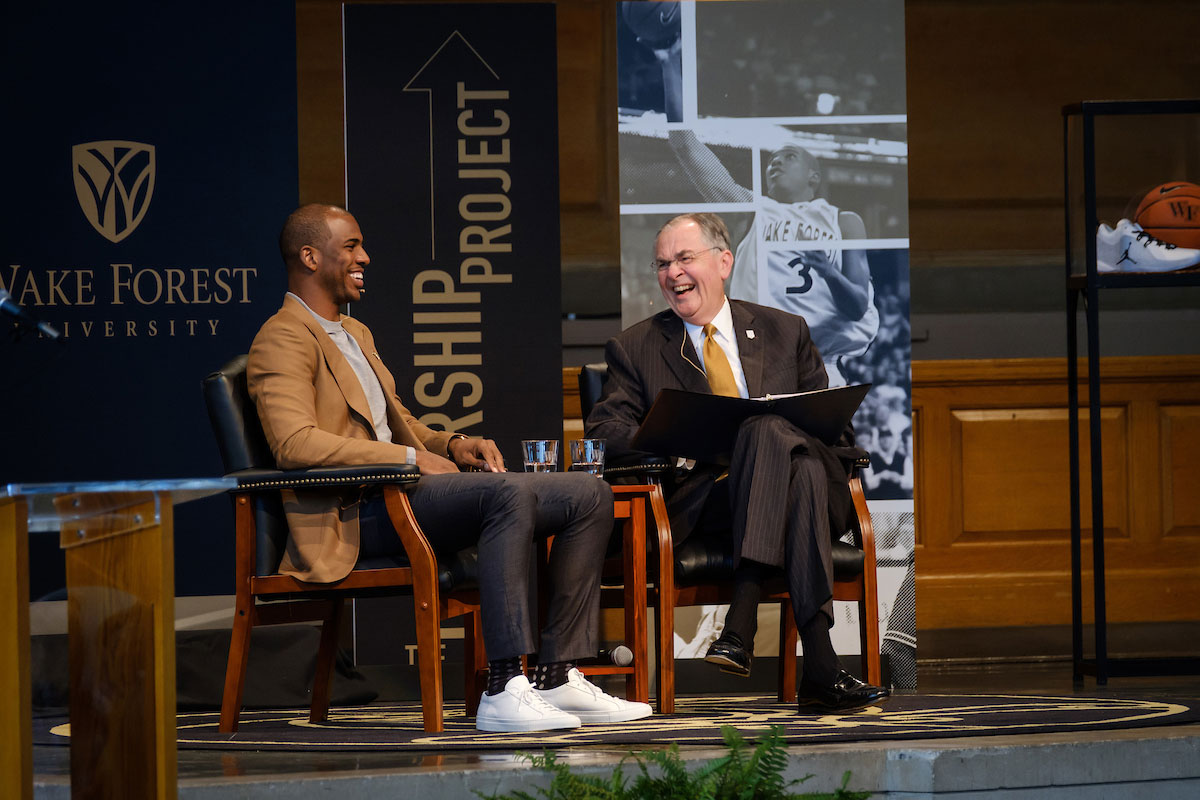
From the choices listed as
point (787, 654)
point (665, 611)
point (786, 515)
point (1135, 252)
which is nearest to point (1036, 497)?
point (1135, 252)

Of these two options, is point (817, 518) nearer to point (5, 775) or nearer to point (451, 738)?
point (451, 738)

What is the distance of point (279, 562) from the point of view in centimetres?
304

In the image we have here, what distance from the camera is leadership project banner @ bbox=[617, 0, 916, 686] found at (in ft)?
13.9

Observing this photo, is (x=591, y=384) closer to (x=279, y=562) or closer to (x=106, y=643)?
(x=279, y=562)

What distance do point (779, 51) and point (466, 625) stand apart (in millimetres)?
2036

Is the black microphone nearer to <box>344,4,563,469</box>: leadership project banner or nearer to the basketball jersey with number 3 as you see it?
<box>344,4,563,469</box>: leadership project banner

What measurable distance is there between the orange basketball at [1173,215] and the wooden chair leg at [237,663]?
2.83 m

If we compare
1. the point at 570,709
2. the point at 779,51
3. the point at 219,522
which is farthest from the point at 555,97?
the point at 570,709

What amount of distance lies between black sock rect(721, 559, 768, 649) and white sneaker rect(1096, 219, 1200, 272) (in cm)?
174

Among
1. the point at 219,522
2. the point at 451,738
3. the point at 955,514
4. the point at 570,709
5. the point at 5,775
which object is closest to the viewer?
the point at 5,775

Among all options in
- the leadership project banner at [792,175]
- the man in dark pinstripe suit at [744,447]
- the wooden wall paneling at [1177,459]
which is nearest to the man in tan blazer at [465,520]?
the man in dark pinstripe suit at [744,447]

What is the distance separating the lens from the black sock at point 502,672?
9.23ft

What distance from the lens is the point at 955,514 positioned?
206 inches

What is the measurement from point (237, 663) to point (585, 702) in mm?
781
